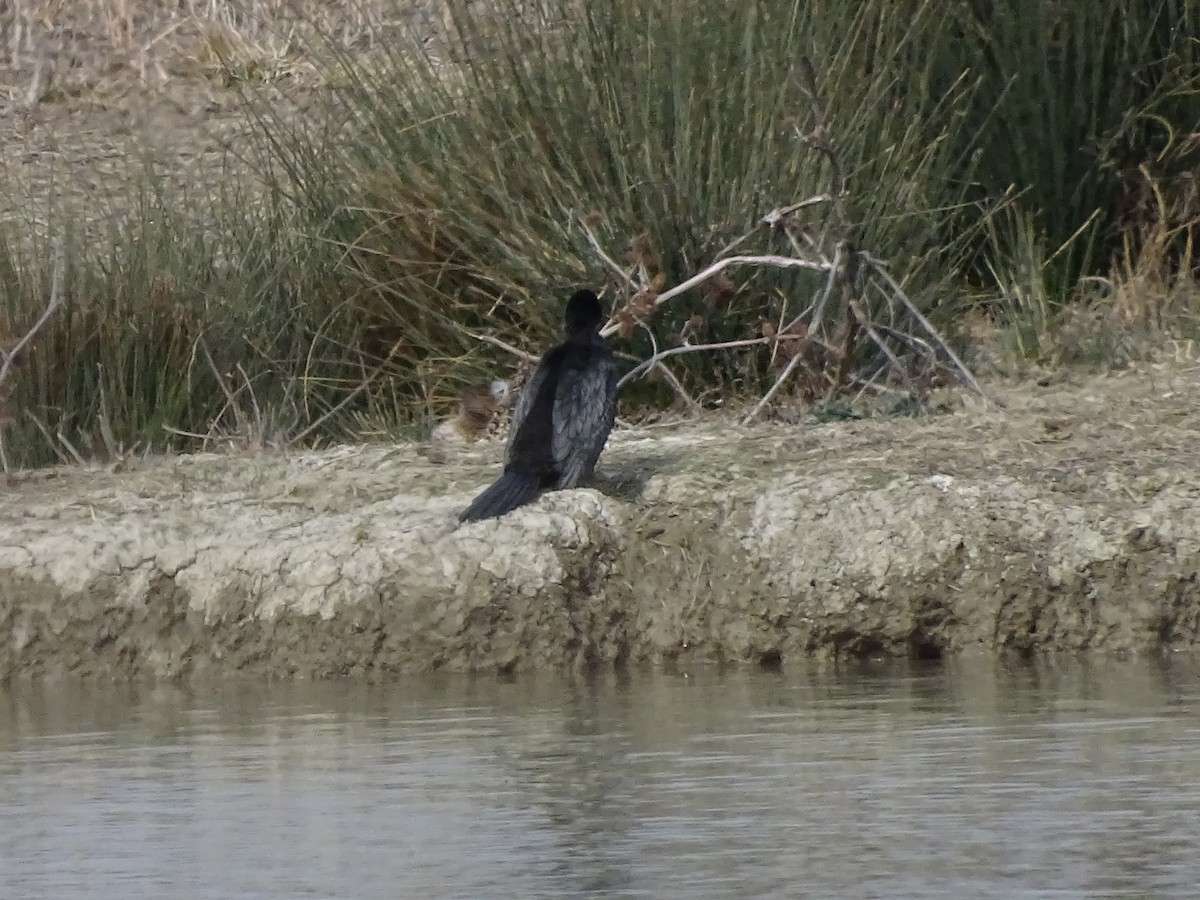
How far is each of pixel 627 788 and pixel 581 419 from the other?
2096mm

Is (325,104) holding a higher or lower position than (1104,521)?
higher

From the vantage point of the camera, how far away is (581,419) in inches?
262

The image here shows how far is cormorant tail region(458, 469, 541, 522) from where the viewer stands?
21.5 feet

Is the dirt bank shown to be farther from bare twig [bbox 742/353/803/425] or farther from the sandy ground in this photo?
the sandy ground

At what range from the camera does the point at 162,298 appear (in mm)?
9125

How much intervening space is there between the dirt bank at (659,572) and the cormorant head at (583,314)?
0.47 metres

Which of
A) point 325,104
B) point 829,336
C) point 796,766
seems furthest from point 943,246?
point 796,766

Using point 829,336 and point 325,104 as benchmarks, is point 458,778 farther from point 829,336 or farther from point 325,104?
point 325,104

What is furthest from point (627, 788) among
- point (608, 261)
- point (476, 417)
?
point (476, 417)

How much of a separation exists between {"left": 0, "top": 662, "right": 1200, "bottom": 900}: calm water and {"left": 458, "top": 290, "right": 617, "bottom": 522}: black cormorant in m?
0.62

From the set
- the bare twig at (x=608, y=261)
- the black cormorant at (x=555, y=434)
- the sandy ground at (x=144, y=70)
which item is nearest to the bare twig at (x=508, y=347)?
the bare twig at (x=608, y=261)

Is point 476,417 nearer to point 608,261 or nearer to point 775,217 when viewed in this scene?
Result: point 608,261

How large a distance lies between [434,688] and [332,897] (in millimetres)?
2246

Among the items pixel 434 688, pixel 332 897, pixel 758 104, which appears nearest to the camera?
pixel 332 897
